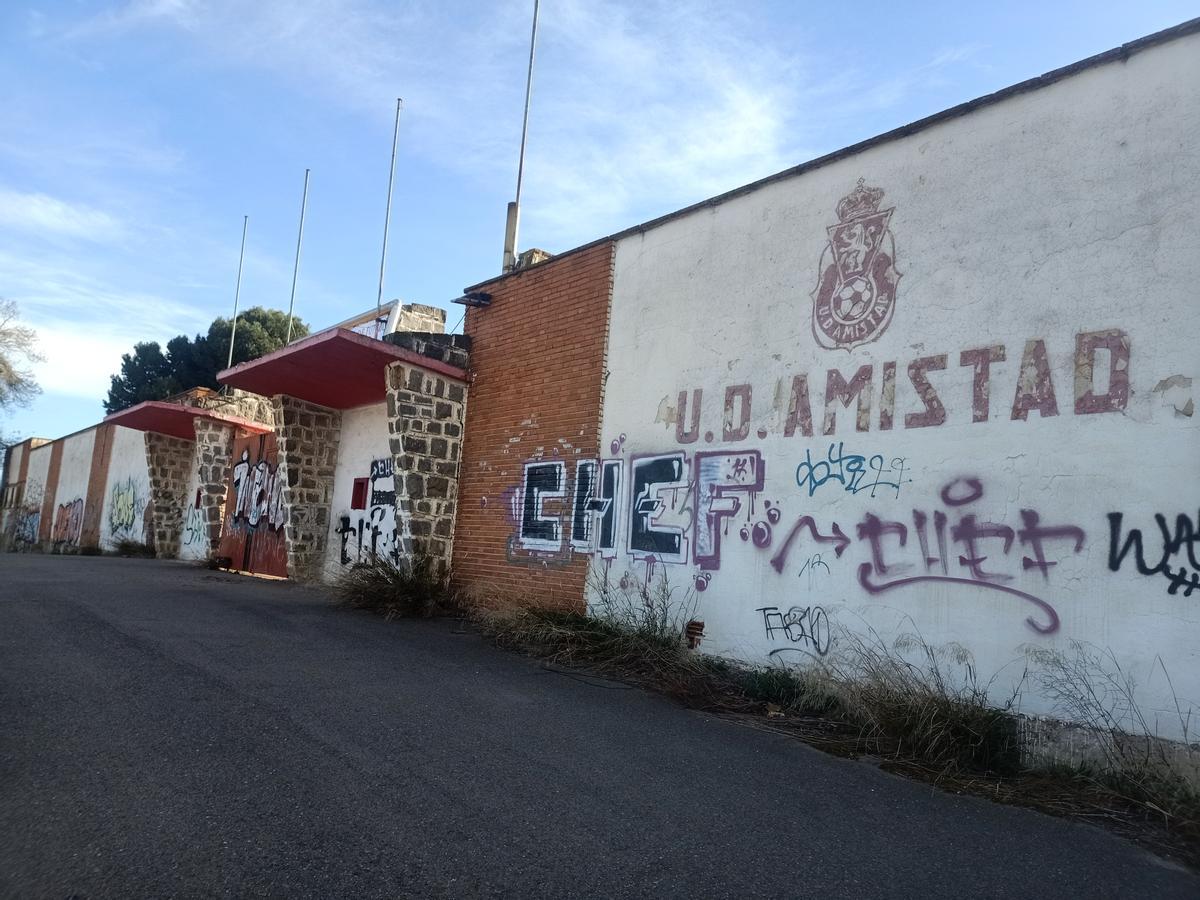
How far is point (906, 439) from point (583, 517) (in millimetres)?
3970

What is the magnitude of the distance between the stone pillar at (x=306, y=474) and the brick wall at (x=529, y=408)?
15.7 ft

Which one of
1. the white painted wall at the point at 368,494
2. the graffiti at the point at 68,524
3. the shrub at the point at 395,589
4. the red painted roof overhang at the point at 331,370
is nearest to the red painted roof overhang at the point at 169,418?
the white painted wall at the point at 368,494

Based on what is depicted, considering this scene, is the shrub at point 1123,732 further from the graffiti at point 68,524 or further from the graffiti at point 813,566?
the graffiti at point 68,524

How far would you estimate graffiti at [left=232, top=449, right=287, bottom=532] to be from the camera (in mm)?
16688

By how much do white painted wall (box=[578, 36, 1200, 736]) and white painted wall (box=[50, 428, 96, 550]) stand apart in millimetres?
27687

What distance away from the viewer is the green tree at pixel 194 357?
105 feet

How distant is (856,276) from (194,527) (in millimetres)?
19404

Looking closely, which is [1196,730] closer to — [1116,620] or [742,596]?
[1116,620]

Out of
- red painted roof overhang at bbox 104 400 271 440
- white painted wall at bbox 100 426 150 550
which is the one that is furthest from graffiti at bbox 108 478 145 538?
red painted roof overhang at bbox 104 400 271 440

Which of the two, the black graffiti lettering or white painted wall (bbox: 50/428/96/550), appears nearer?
the black graffiti lettering

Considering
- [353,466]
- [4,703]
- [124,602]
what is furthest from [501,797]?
[353,466]

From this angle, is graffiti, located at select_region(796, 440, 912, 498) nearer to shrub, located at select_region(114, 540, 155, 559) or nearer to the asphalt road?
the asphalt road

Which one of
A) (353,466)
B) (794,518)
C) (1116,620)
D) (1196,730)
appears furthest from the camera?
(353,466)

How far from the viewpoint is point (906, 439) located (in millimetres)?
6617
